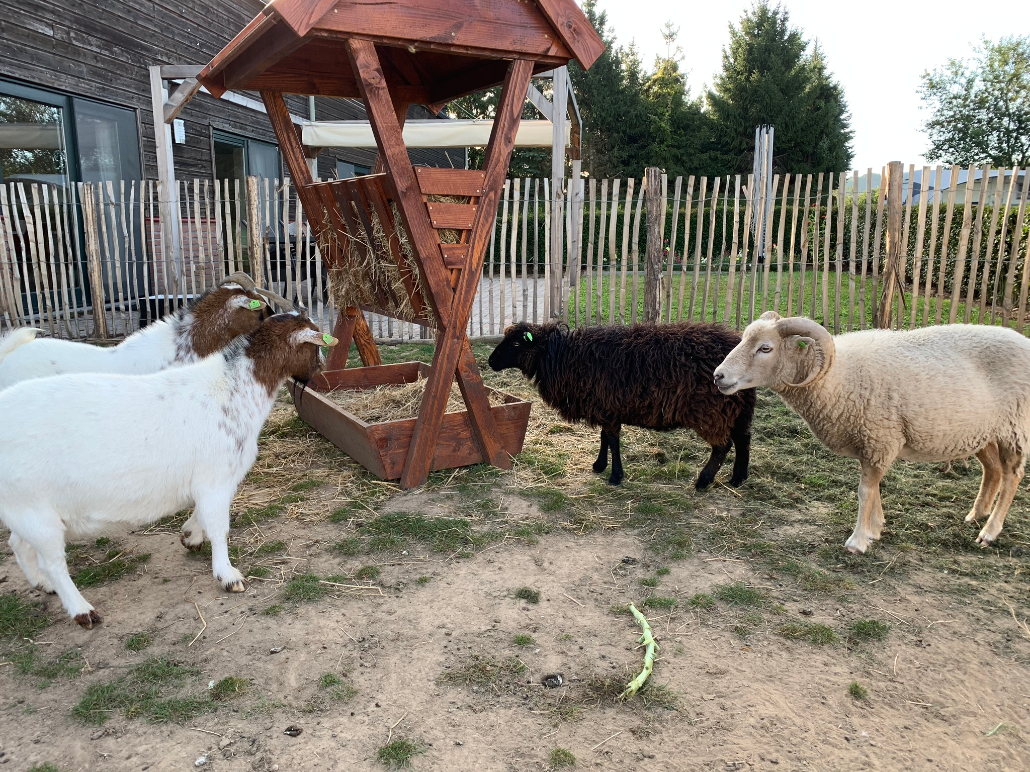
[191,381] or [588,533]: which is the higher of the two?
[191,381]

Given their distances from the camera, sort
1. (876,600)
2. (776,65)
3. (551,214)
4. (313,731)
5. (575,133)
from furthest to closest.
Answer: (776,65), (575,133), (551,214), (876,600), (313,731)

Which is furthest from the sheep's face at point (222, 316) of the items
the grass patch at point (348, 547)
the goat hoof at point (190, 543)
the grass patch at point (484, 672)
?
the grass patch at point (484, 672)

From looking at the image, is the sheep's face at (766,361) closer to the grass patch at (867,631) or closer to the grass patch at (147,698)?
the grass patch at (867,631)

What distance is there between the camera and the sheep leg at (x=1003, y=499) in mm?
3949

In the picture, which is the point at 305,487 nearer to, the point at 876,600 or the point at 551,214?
the point at 876,600

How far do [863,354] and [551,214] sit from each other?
21.4 feet

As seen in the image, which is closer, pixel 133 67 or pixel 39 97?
pixel 39 97

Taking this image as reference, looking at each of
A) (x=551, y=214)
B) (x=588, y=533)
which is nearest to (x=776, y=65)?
(x=551, y=214)

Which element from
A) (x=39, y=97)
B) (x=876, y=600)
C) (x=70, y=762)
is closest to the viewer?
(x=70, y=762)

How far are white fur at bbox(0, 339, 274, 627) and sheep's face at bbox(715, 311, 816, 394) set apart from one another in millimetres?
2669

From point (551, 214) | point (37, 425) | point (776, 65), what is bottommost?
point (37, 425)

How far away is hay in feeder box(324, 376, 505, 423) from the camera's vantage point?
5559 millimetres

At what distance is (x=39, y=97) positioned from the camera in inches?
348

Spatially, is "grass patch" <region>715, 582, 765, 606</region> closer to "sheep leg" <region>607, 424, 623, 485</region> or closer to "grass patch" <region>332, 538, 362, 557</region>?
"sheep leg" <region>607, 424, 623, 485</region>
